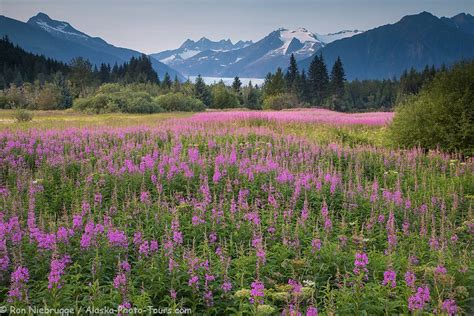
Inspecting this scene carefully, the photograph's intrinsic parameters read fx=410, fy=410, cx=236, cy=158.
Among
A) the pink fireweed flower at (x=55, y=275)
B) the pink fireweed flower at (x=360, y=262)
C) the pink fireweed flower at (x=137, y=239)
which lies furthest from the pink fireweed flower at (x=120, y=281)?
the pink fireweed flower at (x=360, y=262)

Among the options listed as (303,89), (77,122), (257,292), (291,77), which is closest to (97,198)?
(257,292)

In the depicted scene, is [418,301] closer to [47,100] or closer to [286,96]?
[47,100]

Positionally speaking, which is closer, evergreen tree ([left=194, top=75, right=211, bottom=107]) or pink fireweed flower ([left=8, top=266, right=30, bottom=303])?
pink fireweed flower ([left=8, top=266, right=30, bottom=303])

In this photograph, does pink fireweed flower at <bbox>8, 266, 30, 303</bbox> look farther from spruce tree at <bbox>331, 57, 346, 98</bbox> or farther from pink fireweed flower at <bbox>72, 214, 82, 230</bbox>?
spruce tree at <bbox>331, 57, 346, 98</bbox>

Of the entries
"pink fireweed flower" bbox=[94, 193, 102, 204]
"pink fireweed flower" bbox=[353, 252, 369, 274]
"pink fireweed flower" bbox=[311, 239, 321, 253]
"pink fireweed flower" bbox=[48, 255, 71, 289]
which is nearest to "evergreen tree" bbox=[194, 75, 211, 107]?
"pink fireweed flower" bbox=[94, 193, 102, 204]

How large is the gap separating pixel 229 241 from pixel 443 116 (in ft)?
38.1

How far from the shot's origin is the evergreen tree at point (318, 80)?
94.4 metres

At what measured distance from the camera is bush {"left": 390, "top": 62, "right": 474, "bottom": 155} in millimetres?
14211

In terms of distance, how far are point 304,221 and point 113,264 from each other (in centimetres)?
311

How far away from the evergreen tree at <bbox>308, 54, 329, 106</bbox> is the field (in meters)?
85.1

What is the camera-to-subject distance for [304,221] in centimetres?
671

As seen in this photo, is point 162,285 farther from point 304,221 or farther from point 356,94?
point 356,94

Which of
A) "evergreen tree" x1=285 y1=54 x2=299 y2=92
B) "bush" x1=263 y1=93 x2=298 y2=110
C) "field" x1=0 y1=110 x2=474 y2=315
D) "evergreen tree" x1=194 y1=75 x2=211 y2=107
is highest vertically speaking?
"evergreen tree" x1=285 y1=54 x2=299 y2=92

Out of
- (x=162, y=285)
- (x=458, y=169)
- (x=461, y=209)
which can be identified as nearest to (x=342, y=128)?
(x=458, y=169)
